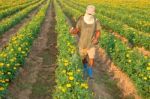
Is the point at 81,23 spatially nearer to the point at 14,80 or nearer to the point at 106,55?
the point at 14,80

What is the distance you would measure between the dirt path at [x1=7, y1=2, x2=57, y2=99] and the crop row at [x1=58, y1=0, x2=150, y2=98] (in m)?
2.29

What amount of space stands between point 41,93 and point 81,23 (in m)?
2.29

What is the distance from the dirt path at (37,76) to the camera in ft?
28.1

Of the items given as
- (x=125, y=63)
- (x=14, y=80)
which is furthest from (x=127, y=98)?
(x=14, y=80)

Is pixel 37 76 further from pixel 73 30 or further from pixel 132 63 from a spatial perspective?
pixel 132 63

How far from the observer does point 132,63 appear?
932cm

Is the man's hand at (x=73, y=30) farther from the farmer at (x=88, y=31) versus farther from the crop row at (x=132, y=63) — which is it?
the crop row at (x=132, y=63)

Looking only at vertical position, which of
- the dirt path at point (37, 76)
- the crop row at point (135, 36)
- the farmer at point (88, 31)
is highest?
the farmer at point (88, 31)

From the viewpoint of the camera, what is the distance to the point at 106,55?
12.7 metres

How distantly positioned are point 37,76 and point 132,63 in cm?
308

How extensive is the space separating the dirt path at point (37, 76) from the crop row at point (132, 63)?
7.50 ft

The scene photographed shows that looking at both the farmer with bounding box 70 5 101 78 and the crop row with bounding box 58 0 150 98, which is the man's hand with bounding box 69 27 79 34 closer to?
the farmer with bounding box 70 5 101 78

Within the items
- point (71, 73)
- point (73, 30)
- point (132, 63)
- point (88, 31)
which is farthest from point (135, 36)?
point (71, 73)

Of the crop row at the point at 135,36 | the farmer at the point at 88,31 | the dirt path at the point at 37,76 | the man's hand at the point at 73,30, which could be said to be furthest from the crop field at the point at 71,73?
the man's hand at the point at 73,30
